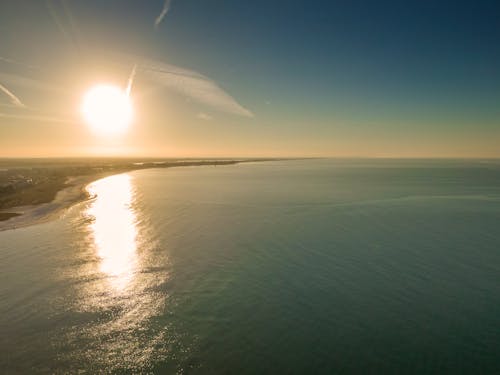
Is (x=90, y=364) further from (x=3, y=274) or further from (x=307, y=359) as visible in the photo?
(x=3, y=274)

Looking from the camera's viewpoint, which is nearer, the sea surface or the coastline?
the sea surface

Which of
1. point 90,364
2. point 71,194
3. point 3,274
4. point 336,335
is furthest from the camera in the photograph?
point 71,194

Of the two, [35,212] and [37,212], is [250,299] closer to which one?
[37,212]

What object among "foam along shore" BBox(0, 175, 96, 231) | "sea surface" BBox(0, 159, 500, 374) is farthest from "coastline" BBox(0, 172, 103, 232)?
"sea surface" BBox(0, 159, 500, 374)

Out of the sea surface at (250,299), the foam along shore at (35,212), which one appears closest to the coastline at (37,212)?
the foam along shore at (35,212)

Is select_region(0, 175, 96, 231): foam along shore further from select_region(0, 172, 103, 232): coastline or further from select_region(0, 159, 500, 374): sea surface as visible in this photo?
select_region(0, 159, 500, 374): sea surface

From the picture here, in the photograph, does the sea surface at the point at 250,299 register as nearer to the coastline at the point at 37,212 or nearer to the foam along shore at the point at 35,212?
the coastline at the point at 37,212

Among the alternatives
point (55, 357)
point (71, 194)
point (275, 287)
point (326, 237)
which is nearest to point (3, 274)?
point (55, 357)

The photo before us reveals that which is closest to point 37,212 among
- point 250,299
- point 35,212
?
point 35,212

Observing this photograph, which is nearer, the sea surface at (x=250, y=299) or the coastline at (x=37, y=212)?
the sea surface at (x=250, y=299)
